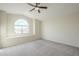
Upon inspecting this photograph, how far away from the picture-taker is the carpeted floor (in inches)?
105

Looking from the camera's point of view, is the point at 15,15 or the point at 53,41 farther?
the point at 53,41

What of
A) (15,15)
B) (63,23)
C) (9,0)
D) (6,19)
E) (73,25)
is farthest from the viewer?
(63,23)

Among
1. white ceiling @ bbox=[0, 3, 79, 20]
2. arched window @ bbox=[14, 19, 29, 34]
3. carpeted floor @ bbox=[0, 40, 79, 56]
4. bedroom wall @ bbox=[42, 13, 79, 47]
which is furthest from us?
bedroom wall @ bbox=[42, 13, 79, 47]

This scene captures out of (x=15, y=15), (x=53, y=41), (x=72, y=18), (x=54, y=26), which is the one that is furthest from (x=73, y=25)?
(x=15, y=15)

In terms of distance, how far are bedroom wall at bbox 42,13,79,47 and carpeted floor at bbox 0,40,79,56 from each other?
298 mm

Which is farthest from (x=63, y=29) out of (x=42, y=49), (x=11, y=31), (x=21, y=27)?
(x=11, y=31)

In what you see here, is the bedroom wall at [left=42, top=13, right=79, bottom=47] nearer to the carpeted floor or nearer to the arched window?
the carpeted floor

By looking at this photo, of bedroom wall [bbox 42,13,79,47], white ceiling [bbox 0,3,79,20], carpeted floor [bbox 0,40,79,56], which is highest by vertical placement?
white ceiling [bbox 0,3,79,20]

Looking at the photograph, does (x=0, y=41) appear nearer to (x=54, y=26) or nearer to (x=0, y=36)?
(x=0, y=36)

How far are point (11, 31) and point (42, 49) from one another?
1.55 m

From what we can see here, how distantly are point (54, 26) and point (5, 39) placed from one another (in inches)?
94.1

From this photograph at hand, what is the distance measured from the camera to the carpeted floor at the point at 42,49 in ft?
8.71

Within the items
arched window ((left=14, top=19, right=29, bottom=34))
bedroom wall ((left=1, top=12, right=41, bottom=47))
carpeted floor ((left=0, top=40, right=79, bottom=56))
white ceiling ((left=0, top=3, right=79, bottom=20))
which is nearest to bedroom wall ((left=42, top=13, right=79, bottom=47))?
carpeted floor ((left=0, top=40, right=79, bottom=56))

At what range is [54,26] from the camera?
3781 mm
